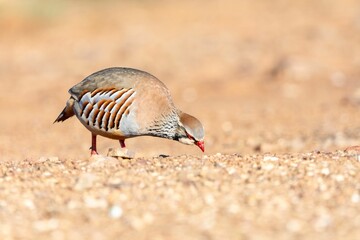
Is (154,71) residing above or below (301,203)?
above

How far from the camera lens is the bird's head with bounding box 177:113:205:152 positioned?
740cm

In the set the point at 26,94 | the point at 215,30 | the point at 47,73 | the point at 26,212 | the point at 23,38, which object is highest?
the point at 215,30

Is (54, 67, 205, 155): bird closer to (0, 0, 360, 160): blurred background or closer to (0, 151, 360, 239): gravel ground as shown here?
(0, 151, 360, 239): gravel ground

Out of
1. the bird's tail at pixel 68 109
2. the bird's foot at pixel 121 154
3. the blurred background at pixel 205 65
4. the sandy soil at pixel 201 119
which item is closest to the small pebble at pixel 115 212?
the sandy soil at pixel 201 119

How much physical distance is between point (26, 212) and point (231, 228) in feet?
4.13

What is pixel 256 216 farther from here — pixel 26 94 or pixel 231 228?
pixel 26 94

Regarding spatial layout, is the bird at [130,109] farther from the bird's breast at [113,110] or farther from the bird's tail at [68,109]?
the bird's tail at [68,109]

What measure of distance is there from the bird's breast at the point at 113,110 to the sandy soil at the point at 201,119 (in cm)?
54

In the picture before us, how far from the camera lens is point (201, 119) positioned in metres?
12.9

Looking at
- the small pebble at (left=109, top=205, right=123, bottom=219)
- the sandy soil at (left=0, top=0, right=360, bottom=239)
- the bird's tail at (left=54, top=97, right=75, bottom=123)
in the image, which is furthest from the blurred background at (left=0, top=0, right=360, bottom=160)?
the small pebble at (left=109, top=205, right=123, bottom=219)

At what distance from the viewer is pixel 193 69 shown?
17906mm

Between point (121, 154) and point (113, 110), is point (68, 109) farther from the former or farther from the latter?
point (121, 154)

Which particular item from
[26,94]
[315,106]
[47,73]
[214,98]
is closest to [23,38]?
[47,73]

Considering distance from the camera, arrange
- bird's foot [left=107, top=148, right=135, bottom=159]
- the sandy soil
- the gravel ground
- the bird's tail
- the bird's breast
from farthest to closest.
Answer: the bird's tail → the bird's breast → bird's foot [left=107, top=148, right=135, bottom=159] → the sandy soil → the gravel ground
